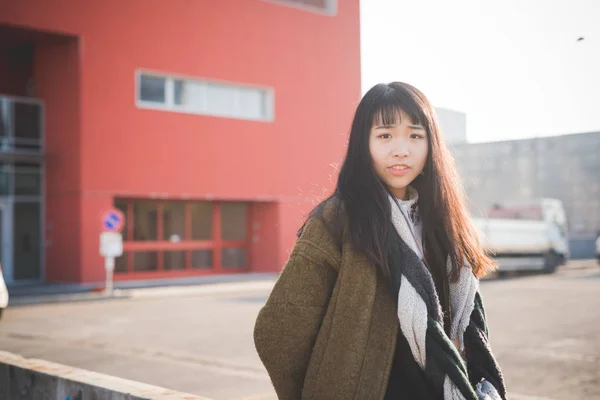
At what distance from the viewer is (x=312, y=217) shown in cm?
218

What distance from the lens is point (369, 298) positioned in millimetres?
2053

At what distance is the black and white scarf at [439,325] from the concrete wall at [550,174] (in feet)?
114

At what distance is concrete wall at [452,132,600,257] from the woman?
114 feet

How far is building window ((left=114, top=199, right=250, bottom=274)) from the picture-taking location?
70.9 ft

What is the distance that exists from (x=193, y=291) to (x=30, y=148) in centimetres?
689

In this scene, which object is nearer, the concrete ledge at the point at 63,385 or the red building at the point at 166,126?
the concrete ledge at the point at 63,385

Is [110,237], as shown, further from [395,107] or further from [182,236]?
[395,107]

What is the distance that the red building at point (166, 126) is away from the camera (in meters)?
20.2

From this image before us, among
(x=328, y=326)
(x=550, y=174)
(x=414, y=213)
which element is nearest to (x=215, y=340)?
(x=414, y=213)

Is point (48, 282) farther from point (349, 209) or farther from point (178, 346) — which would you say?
point (349, 209)

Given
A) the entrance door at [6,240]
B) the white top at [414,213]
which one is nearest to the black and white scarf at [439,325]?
the white top at [414,213]

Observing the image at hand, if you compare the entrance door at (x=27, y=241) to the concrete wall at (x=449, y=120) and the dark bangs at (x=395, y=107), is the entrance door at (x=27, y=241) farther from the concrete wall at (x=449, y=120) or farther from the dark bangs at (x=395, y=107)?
the dark bangs at (x=395, y=107)

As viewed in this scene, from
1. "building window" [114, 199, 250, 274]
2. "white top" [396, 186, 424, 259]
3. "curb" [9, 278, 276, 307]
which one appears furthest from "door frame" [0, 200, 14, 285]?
"white top" [396, 186, 424, 259]

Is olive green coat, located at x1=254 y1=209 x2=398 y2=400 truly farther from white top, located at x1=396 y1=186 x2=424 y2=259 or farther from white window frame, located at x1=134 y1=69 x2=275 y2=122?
white window frame, located at x1=134 y1=69 x2=275 y2=122
